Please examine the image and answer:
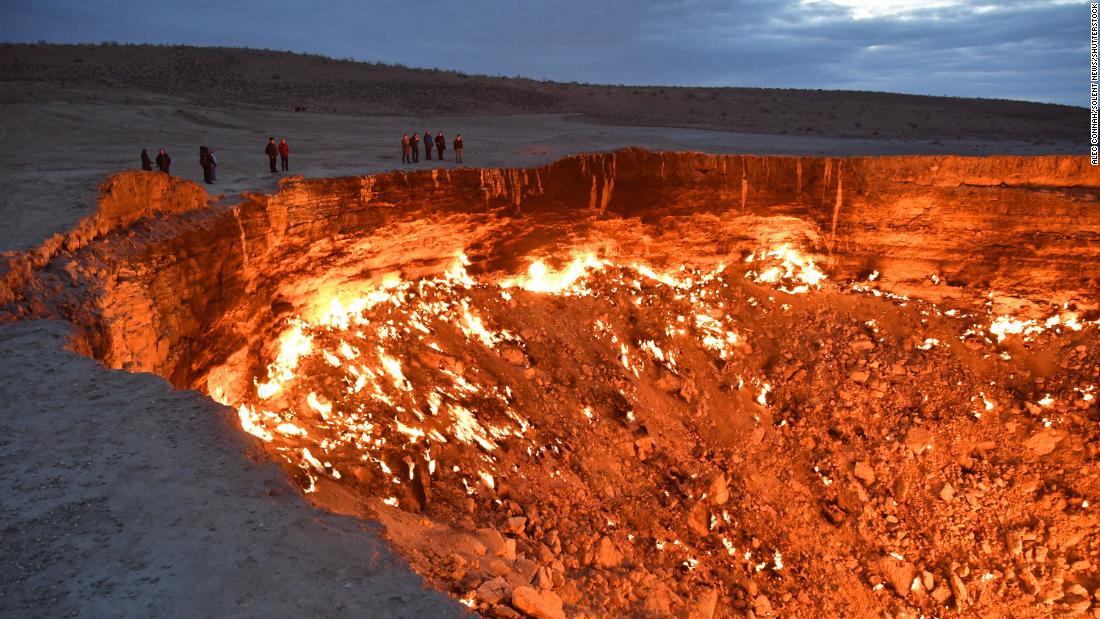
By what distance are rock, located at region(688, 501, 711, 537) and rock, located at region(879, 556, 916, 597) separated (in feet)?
7.85

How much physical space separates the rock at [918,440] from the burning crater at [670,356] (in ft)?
0.18

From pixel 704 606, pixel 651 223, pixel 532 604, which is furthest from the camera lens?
pixel 651 223

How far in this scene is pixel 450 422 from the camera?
9570 millimetres

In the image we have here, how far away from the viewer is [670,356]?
Answer: 11.9m

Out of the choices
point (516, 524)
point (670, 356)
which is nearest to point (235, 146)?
point (670, 356)

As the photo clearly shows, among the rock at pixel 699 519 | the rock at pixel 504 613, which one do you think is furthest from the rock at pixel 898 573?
the rock at pixel 504 613

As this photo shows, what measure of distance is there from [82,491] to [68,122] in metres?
17.1

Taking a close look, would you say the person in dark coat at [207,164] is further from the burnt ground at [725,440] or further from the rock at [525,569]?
the rock at [525,569]

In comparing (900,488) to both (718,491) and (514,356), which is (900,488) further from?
(514,356)

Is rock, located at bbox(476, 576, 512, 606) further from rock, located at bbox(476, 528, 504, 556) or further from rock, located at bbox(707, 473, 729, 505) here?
rock, located at bbox(707, 473, 729, 505)

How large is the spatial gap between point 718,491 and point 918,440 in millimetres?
3273

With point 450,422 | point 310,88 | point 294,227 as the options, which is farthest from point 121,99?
point 450,422

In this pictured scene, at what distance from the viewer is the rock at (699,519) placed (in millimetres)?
9445

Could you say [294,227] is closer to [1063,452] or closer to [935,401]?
[935,401]
